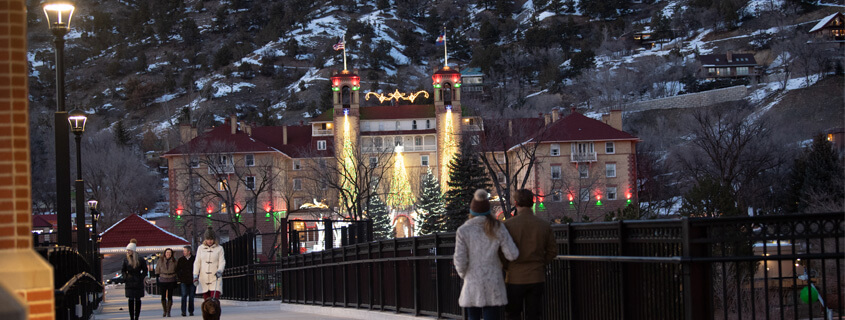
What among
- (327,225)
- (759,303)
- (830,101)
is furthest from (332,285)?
(830,101)

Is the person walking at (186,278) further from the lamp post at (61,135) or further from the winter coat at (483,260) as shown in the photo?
the winter coat at (483,260)

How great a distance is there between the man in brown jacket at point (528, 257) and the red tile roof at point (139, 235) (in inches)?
1925

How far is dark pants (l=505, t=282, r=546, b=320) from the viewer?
35.5 feet

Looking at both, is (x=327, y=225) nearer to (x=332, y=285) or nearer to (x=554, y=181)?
(x=332, y=285)

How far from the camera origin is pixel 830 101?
151 meters

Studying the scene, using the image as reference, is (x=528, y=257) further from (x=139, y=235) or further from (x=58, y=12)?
(x=139, y=235)

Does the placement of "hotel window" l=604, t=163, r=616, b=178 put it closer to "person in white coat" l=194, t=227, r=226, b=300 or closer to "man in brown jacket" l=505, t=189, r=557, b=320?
"person in white coat" l=194, t=227, r=226, b=300

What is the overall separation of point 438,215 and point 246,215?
36496mm

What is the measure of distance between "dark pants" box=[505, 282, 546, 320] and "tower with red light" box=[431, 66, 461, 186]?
4192 inches

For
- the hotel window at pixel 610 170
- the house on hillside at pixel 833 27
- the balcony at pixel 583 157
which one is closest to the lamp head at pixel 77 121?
the balcony at pixel 583 157

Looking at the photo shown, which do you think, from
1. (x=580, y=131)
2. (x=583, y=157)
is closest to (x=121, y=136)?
(x=580, y=131)

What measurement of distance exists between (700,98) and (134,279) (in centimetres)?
15671

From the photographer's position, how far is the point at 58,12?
17797 millimetres

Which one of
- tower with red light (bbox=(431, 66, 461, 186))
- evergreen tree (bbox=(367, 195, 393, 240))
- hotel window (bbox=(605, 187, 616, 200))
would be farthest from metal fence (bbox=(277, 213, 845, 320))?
tower with red light (bbox=(431, 66, 461, 186))
